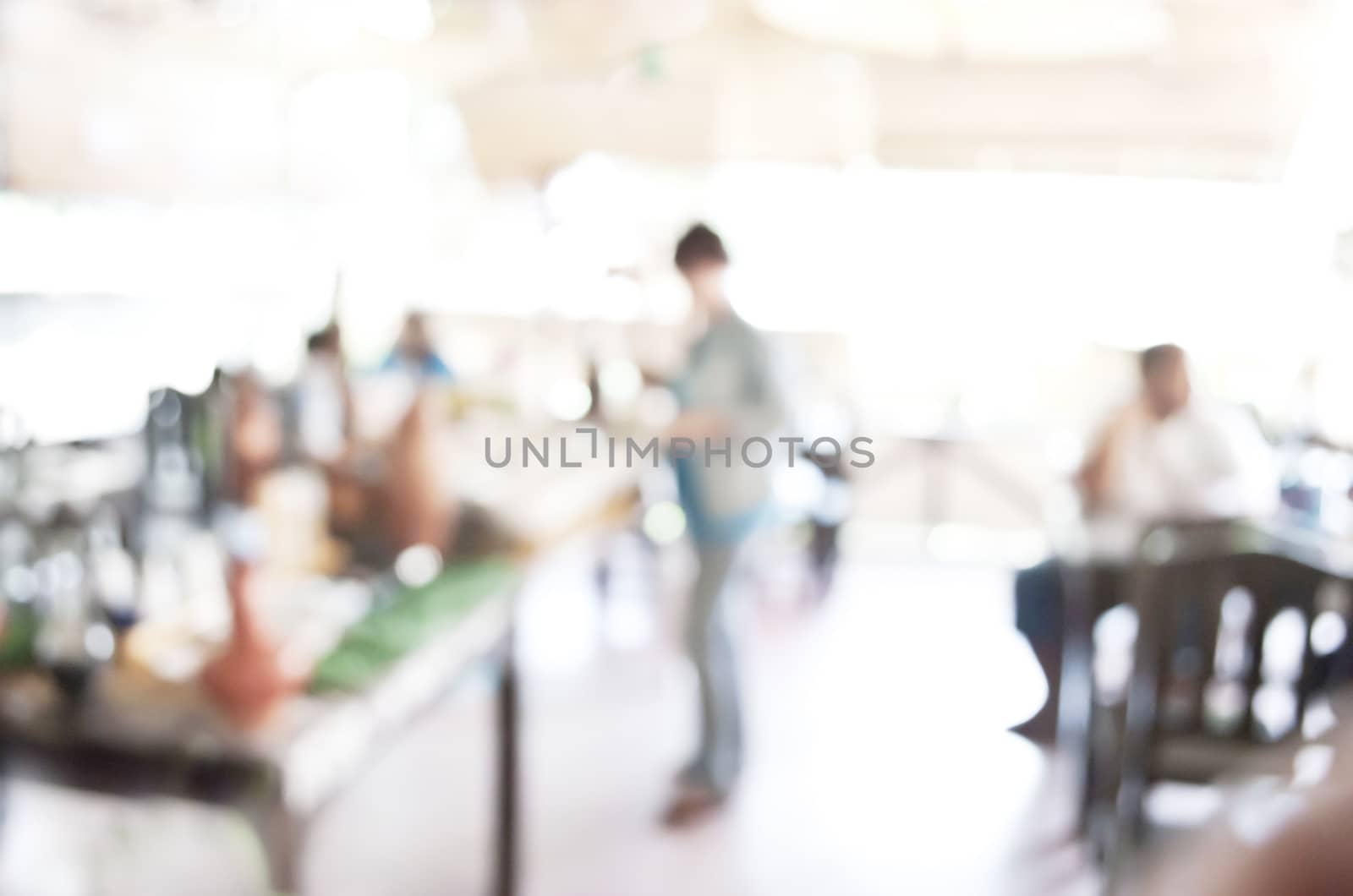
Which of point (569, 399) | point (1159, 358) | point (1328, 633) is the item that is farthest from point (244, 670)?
point (1159, 358)

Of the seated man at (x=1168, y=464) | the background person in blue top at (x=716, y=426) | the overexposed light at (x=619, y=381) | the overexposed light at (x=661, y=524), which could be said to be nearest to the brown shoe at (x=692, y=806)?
the background person in blue top at (x=716, y=426)

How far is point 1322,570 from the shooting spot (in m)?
1.23

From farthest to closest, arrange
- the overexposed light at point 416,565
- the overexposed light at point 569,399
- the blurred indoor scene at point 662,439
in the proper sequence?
the overexposed light at point 569,399
the overexposed light at point 416,565
the blurred indoor scene at point 662,439

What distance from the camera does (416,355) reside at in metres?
2.21

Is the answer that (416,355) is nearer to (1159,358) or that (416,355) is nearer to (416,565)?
(416,565)

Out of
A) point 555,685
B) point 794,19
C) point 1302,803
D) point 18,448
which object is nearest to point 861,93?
point 794,19

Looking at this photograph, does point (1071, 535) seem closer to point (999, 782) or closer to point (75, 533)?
point (999, 782)

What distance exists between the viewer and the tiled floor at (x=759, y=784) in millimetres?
1682

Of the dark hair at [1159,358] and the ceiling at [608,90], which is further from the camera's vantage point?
the ceiling at [608,90]

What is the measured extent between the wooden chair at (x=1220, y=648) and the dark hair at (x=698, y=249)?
0.90 m

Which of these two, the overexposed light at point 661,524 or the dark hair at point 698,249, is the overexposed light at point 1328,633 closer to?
the dark hair at point 698,249

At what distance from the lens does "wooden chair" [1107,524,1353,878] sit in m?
1.26

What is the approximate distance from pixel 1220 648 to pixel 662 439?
103cm

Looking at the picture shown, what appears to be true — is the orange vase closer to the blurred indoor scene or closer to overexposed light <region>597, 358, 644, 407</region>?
the blurred indoor scene
